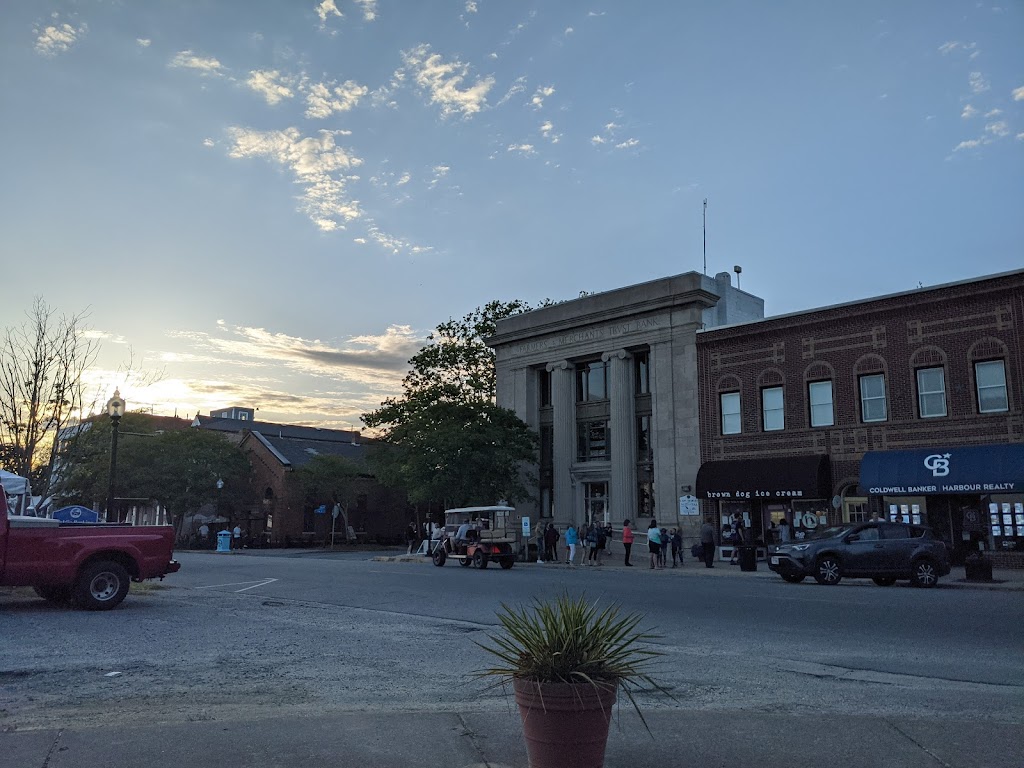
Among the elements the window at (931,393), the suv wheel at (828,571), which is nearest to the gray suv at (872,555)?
the suv wheel at (828,571)

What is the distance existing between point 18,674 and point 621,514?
111 feet

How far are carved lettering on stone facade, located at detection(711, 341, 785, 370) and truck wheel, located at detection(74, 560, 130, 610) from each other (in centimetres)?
2761

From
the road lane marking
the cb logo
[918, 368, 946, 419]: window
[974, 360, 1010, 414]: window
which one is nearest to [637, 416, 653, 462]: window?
[918, 368, 946, 419]: window

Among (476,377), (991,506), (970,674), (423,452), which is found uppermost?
(476,377)

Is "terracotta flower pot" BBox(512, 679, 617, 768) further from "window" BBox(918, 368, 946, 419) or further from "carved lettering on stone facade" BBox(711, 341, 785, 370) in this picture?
"carved lettering on stone facade" BBox(711, 341, 785, 370)

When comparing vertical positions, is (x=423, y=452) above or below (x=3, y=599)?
above

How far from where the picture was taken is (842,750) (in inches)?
235

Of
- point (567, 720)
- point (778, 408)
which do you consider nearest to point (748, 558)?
point (778, 408)

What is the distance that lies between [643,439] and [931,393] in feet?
46.7

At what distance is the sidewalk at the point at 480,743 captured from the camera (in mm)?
5660

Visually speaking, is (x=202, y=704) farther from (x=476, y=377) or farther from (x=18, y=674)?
(x=476, y=377)

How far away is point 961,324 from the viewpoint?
101 ft

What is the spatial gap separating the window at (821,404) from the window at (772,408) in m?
1.29

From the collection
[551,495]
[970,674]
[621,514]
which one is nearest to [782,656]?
[970,674]
